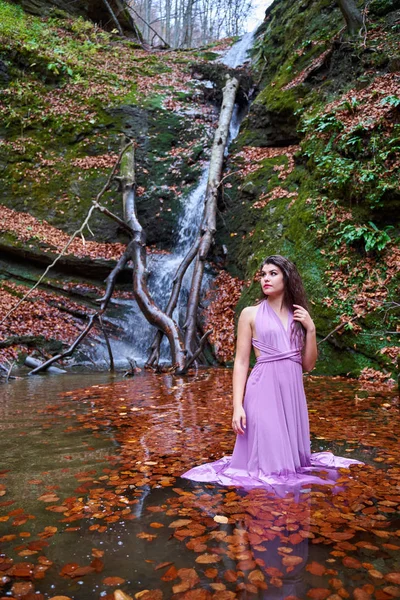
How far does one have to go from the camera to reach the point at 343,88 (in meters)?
10.7

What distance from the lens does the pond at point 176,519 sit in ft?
6.44

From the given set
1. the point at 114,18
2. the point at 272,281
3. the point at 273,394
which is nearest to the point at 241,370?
the point at 273,394

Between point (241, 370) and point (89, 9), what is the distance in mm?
26111

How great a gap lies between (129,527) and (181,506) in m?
0.41

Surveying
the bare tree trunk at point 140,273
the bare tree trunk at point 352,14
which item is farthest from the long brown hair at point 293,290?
the bare tree trunk at point 352,14

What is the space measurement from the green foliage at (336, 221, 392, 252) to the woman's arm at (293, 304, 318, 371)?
5247 millimetres

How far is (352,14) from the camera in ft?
35.2

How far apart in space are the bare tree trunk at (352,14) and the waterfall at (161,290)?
587cm

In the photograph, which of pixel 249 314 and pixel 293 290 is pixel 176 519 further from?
pixel 293 290

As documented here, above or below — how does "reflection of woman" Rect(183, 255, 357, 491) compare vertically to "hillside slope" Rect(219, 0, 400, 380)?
below

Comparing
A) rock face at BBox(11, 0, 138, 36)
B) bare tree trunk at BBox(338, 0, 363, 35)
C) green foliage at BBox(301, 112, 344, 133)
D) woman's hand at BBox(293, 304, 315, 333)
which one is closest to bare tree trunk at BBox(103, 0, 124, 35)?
rock face at BBox(11, 0, 138, 36)

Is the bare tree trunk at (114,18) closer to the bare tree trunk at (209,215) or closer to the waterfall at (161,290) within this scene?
the bare tree trunk at (209,215)

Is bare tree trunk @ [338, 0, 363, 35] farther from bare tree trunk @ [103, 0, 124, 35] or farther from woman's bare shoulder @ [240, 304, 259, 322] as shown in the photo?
bare tree trunk @ [103, 0, 124, 35]

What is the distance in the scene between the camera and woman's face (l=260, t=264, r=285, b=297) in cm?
334
